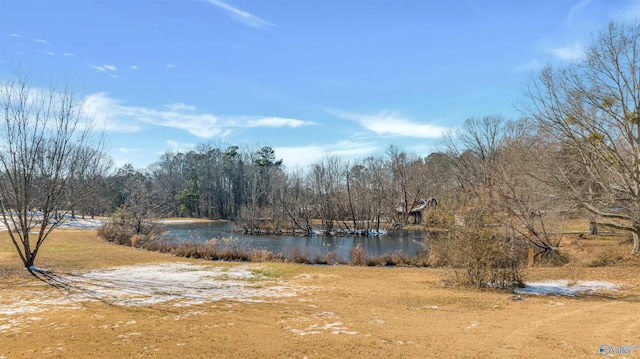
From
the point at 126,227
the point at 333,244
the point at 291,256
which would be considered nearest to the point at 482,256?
the point at 291,256

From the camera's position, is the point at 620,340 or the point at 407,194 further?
the point at 407,194

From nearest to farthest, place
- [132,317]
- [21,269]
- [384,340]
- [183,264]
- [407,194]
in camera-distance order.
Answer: [384,340]
[132,317]
[21,269]
[183,264]
[407,194]

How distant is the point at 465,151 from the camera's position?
44.5 metres

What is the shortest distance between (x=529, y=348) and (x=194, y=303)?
602 cm

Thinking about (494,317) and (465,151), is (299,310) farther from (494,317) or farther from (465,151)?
(465,151)

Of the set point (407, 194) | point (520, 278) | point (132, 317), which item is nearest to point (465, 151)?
point (407, 194)

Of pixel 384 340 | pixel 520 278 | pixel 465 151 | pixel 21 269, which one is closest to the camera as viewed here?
pixel 384 340

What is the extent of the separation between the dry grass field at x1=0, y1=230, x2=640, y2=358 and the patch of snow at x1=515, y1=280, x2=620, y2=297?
476 mm

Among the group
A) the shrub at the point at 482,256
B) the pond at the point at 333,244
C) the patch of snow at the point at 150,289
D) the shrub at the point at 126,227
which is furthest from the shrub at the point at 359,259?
the shrub at the point at 126,227

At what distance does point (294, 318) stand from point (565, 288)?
26.4ft

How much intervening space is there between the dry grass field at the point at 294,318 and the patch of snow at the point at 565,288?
0.48 meters

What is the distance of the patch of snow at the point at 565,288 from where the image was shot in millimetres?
10055

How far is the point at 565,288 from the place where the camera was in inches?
419

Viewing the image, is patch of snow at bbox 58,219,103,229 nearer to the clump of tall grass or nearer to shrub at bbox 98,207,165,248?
shrub at bbox 98,207,165,248
